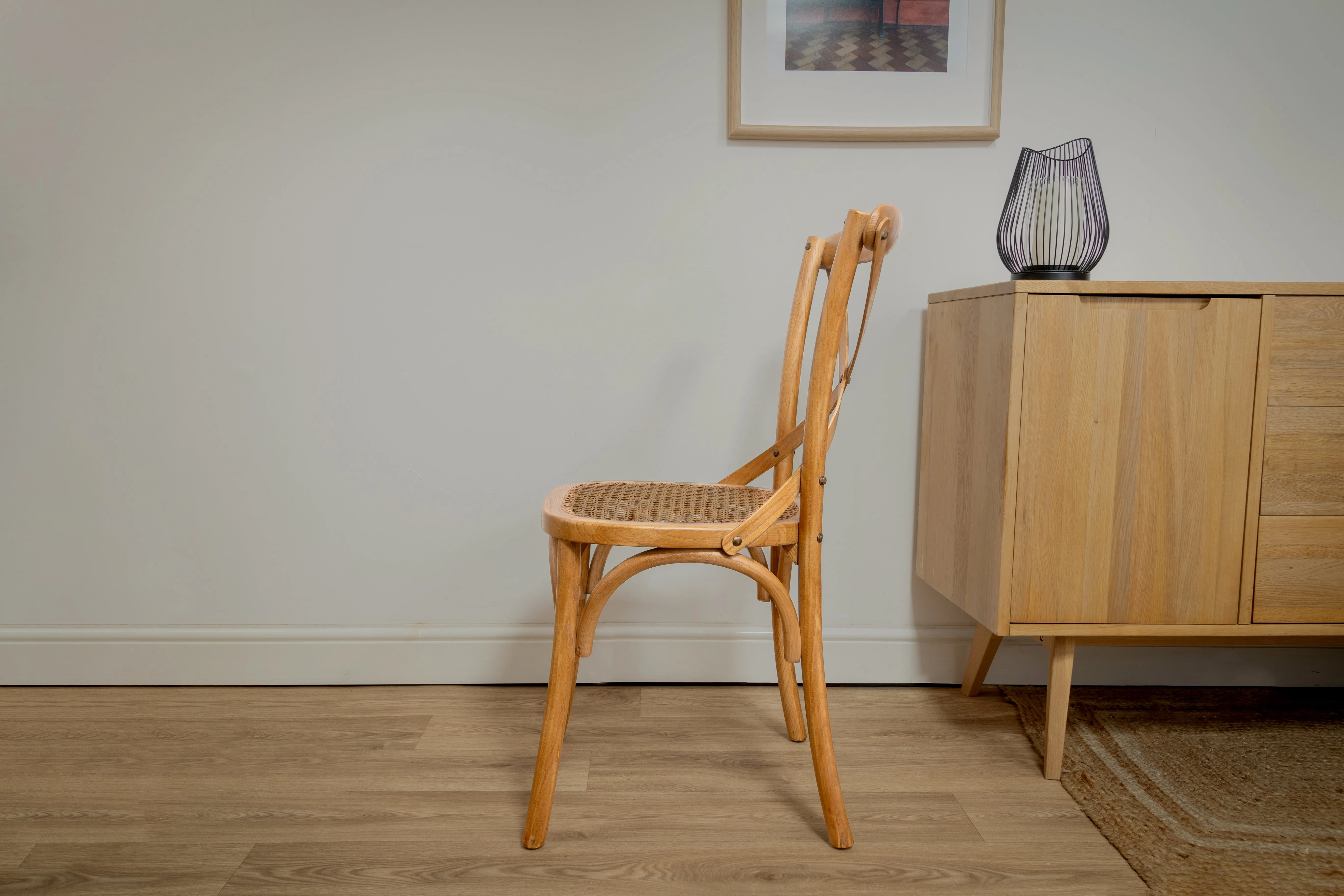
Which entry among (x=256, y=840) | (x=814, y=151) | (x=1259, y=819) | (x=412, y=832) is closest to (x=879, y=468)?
(x=814, y=151)

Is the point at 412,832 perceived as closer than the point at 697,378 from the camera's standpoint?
Yes

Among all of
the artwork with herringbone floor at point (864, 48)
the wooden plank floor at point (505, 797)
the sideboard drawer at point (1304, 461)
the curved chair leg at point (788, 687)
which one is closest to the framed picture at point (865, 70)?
the artwork with herringbone floor at point (864, 48)

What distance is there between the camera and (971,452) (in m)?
1.47

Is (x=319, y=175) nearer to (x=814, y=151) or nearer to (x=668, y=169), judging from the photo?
(x=668, y=169)

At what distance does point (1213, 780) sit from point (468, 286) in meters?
1.58

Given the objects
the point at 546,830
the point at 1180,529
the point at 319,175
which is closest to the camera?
the point at 546,830

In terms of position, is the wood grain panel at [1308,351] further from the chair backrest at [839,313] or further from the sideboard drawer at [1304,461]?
the chair backrest at [839,313]

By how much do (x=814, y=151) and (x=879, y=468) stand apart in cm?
65

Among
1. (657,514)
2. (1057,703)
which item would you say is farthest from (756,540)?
(1057,703)

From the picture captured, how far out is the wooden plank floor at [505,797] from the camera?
1.10 m

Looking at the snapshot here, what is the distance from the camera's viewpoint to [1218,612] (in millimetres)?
1353

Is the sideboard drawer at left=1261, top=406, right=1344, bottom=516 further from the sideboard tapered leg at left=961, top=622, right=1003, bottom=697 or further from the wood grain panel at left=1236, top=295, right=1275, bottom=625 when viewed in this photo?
the sideboard tapered leg at left=961, top=622, right=1003, bottom=697

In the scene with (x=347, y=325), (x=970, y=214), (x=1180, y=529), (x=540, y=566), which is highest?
(x=970, y=214)

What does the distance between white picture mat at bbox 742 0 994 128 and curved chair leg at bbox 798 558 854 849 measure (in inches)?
37.8
